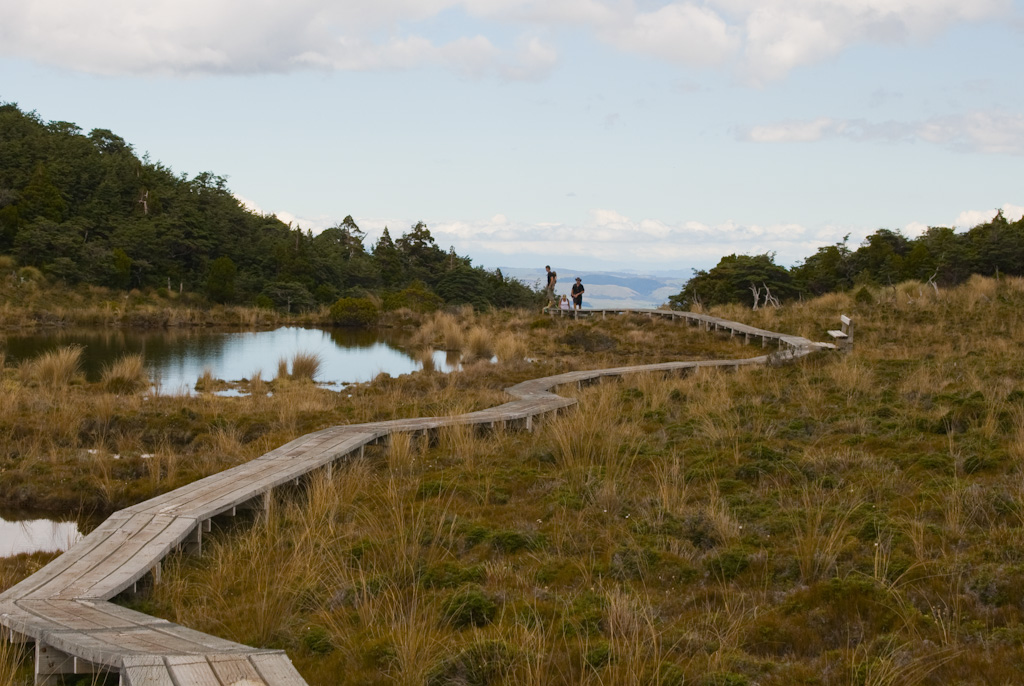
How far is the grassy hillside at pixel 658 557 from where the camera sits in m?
4.11

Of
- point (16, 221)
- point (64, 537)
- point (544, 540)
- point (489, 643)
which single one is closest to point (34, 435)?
point (64, 537)

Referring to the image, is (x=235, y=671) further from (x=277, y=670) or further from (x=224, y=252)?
(x=224, y=252)

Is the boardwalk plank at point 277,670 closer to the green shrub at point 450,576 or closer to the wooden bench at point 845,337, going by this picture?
the green shrub at point 450,576

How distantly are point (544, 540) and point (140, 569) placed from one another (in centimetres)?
242

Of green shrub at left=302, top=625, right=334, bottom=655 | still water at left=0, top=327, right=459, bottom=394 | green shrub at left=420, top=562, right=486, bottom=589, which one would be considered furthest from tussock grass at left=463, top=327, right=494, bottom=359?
green shrub at left=302, top=625, right=334, bottom=655

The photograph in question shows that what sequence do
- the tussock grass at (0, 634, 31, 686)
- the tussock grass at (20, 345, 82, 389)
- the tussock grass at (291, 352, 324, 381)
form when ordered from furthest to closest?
the tussock grass at (291, 352, 324, 381) < the tussock grass at (20, 345, 82, 389) < the tussock grass at (0, 634, 31, 686)

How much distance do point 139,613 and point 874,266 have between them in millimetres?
34431

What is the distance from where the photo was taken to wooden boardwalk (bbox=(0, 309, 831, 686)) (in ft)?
11.9

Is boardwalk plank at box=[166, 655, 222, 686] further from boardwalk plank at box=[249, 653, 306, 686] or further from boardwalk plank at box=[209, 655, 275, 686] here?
boardwalk plank at box=[249, 653, 306, 686]

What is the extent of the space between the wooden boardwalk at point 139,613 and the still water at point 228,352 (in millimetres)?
7759

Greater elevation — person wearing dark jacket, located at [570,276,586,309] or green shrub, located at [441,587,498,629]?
person wearing dark jacket, located at [570,276,586,309]

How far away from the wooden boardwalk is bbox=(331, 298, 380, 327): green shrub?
25411 millimetres

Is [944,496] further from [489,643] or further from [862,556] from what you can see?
[489,643]

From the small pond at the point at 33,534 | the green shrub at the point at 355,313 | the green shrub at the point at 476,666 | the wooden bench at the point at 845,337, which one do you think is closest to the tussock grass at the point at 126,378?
the small pond at the point at 33,534
